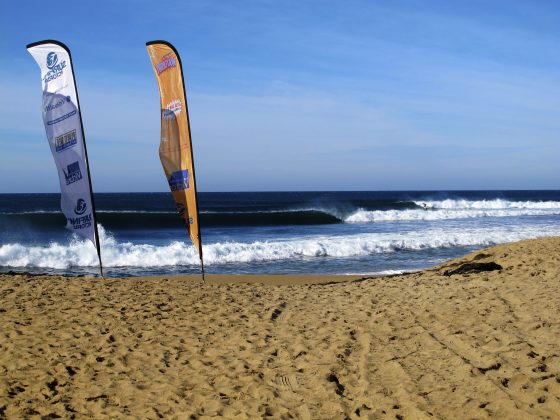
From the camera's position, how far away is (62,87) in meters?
9.23

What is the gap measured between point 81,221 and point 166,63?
10.0ft

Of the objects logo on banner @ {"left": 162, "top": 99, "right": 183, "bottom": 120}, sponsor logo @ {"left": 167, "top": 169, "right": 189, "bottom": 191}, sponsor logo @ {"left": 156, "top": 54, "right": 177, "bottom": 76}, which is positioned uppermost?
sponsor logo @ {"left": 156, "top": 54, "right": 177, "bottom": 76}

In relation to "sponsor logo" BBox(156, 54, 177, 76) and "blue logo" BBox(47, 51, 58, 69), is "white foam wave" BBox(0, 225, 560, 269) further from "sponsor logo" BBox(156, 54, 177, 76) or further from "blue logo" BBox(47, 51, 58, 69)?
"blue logo" BBox(47, 51, 58, 69)

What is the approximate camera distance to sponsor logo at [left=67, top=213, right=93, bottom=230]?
963cm

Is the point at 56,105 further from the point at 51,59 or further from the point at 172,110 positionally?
the point at 172,110

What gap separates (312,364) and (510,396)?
1845mm

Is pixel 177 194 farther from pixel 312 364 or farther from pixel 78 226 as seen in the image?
pixel 312 364

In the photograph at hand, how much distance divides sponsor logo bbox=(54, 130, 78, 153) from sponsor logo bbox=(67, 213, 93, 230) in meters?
1.18

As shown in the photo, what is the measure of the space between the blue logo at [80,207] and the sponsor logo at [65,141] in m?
0.91

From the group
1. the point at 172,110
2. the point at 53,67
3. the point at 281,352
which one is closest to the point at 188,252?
the point at 172,110

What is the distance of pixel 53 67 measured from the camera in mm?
9281

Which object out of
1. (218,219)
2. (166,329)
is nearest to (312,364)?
(166,329)

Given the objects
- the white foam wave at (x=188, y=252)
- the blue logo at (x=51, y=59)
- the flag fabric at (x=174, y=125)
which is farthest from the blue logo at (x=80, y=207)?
the white foam wave at (x=188, y=252)

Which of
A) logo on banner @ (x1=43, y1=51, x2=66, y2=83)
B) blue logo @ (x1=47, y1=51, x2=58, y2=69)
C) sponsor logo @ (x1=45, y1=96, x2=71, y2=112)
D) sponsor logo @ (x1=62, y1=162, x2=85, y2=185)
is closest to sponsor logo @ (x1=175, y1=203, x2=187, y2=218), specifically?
sponsor logo @ (x1=62, y1=162, x2=85, y2=185)
